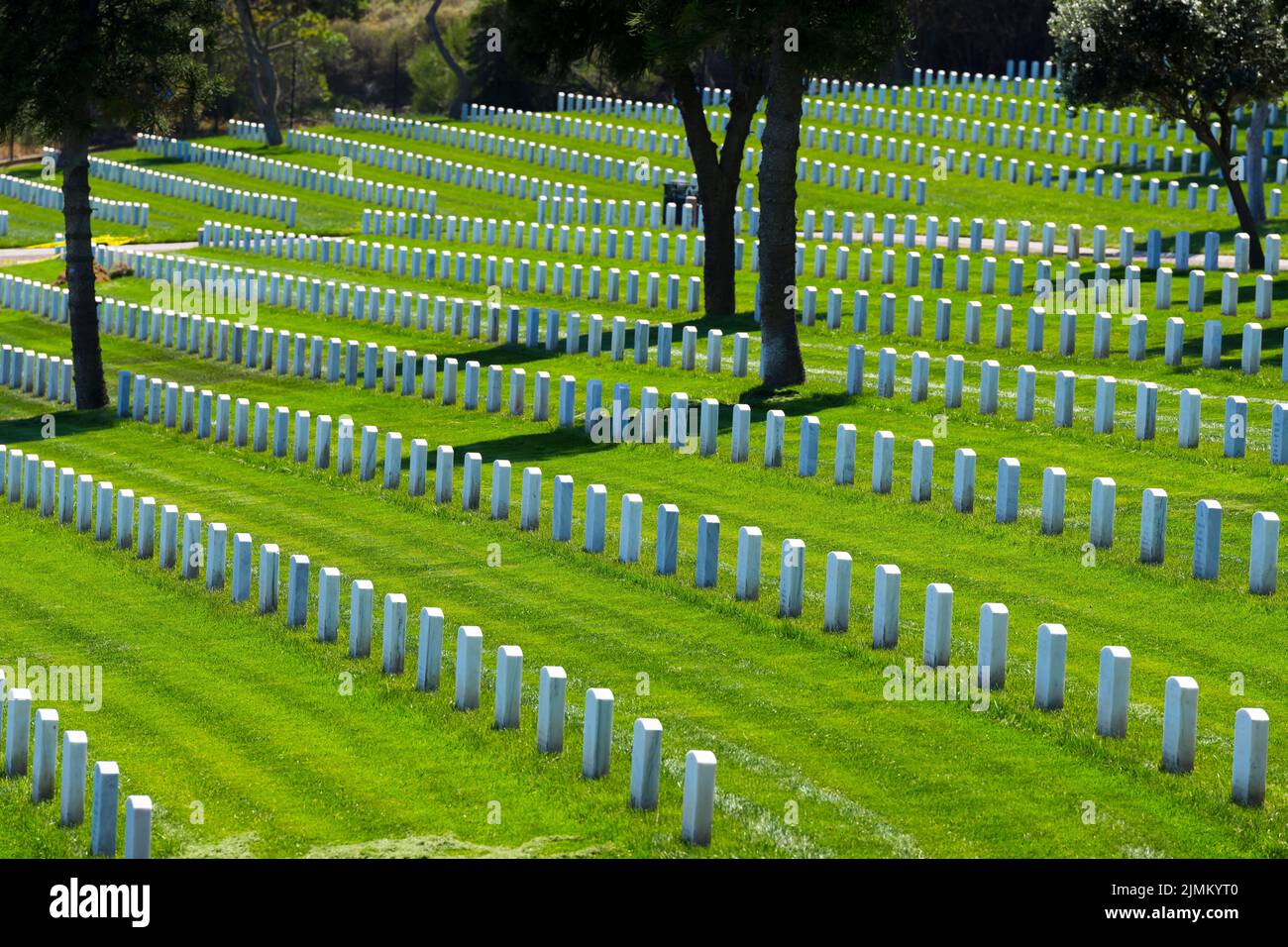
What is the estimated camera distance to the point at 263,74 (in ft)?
241

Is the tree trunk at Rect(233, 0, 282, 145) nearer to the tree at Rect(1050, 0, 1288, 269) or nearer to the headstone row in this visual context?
the headstone row

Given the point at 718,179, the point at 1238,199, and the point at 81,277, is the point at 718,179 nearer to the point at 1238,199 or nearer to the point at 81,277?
the point at 1238,199

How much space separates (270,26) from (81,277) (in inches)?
1877

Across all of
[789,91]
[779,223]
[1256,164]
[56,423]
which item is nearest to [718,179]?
[779,223]

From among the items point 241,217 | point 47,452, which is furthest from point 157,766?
point 241,217

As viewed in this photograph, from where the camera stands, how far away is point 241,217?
185 feet

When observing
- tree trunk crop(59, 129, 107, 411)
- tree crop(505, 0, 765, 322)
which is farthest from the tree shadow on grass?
tree crop(505, 0, 765, 322)

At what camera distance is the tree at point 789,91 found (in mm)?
27828

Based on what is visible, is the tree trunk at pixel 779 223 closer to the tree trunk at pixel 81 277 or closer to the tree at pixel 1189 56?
the tree trunk at pixel 81 277

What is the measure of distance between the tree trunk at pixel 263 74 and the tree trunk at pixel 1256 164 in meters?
36.2

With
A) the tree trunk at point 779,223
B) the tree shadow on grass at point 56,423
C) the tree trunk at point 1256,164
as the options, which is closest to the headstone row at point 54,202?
the tree shadow on grass at point 56,423

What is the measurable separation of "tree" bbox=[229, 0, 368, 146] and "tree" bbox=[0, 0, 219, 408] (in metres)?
37.1

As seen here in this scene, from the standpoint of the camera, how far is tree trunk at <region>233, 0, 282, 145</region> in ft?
227
